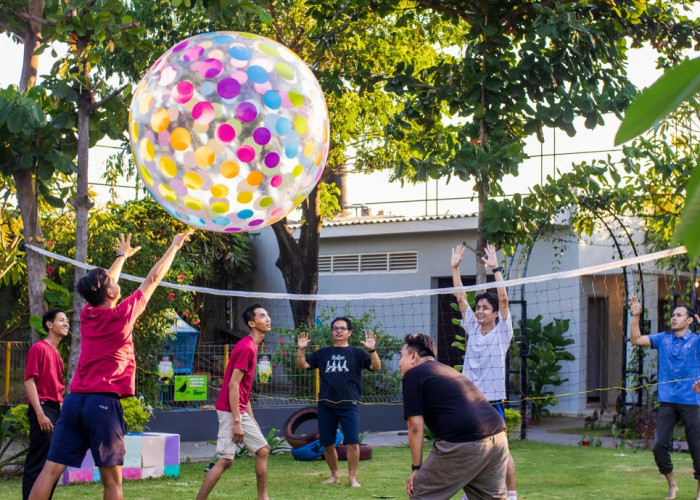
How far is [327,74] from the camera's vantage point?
9.59m

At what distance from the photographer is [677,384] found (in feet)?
23.7

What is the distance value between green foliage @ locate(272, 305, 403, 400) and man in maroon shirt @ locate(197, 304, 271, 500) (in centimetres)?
607

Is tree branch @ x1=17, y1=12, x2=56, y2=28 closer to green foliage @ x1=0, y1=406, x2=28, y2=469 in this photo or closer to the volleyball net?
green foliage @ x1=0, y1=406, x2=28, y2=469

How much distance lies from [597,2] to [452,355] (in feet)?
23.6

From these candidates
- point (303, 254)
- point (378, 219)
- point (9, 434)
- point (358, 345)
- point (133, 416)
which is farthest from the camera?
point (378, 219)

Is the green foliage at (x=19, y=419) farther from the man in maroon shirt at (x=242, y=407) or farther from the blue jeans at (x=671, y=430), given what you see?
the blue jeans at (x=671, y=430)

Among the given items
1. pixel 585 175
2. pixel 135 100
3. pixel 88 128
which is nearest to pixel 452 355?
pixel 585 175

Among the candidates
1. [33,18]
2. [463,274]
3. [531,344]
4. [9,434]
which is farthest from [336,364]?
[463,274]

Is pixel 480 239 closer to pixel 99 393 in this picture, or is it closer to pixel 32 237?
pixel 32 237

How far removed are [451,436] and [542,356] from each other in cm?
924

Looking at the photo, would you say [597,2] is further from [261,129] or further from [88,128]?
[261,129]

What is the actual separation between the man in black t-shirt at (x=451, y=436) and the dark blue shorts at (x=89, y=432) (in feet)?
5.40

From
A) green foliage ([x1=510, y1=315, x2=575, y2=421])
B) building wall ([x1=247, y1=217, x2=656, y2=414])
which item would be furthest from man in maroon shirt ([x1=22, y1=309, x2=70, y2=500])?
green foliage ([x1=510, y1=315, x2=575, y2=421])

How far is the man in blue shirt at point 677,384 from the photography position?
7.18m
